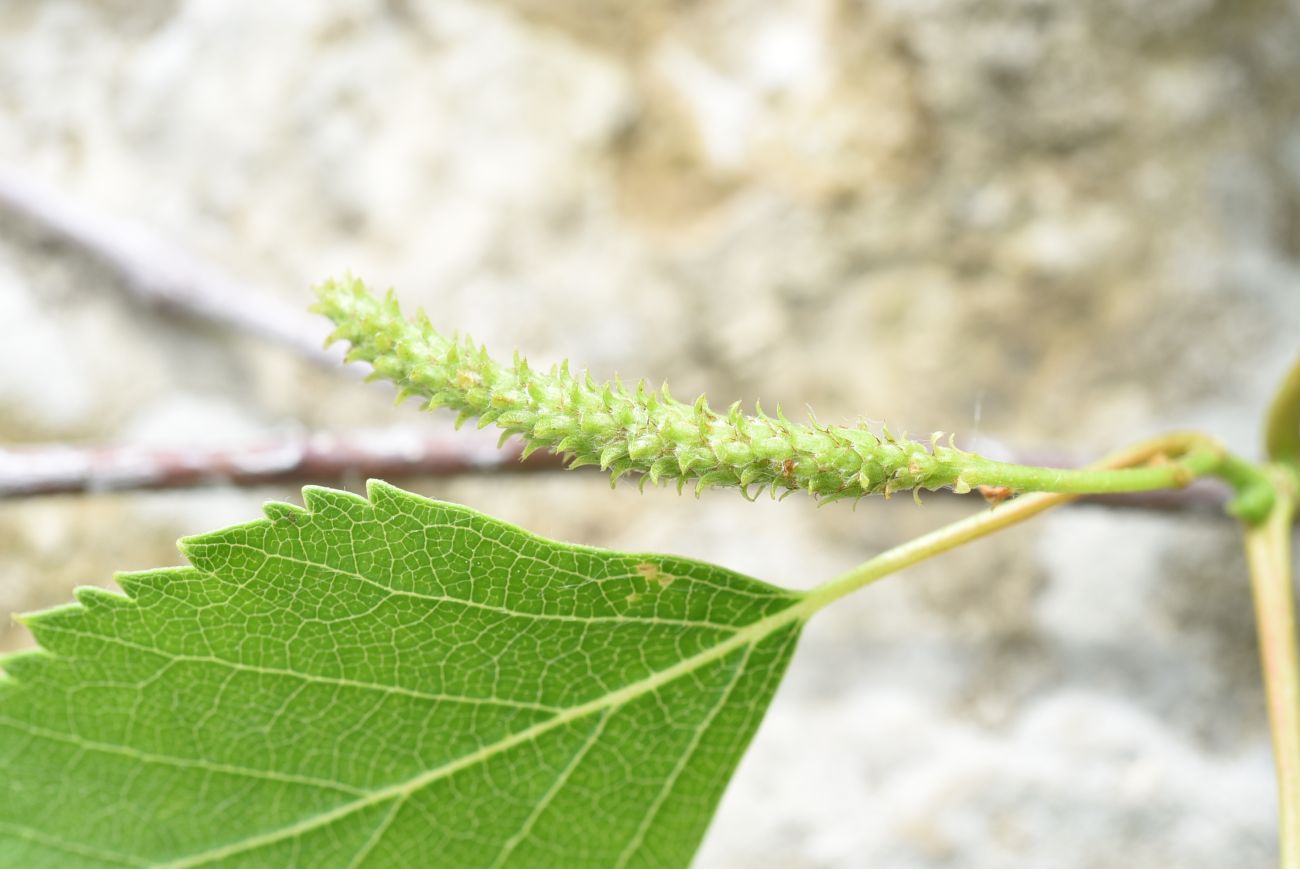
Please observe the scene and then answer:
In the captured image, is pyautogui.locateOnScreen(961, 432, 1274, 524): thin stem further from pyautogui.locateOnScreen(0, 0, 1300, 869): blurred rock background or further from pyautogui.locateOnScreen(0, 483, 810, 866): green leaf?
pyautogui.locateOnScreen(0, 0, 1300, 869): blurred rock background

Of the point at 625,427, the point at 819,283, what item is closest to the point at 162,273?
the point at 819,283

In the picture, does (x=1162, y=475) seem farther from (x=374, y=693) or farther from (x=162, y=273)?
(x=162, y=273)

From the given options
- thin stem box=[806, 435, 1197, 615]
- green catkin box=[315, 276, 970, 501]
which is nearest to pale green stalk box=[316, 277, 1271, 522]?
green catkin box=[315, 276, 970, 501]

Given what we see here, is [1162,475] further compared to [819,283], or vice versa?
[819,283]

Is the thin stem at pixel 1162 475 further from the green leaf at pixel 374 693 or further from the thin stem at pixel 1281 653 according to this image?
the green leaf at pixel 374 693

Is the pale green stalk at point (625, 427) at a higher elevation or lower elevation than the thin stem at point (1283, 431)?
higher

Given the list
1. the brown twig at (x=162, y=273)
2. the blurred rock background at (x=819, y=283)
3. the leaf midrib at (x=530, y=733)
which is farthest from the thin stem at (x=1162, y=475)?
the brown twig at (x=162, y=273)
